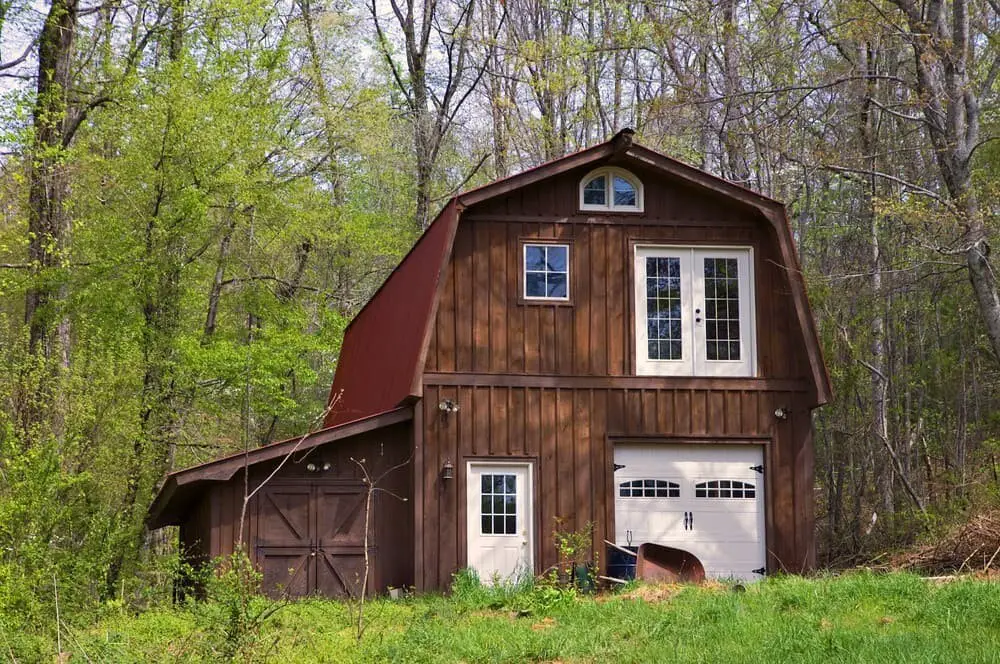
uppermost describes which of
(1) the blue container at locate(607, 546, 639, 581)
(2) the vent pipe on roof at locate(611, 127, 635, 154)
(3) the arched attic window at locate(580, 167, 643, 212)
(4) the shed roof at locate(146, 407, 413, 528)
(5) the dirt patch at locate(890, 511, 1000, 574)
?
(2) the vent pipe on roof at locate(611, 127, 635, 154)

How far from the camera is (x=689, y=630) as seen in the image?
1015 centimetres

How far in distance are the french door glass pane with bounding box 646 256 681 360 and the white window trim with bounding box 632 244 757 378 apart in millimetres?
56

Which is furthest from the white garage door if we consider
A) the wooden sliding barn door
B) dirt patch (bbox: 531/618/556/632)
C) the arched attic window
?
dirt patch (bbox: 531/618/556/632)

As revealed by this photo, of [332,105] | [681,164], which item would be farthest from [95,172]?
[681,164]

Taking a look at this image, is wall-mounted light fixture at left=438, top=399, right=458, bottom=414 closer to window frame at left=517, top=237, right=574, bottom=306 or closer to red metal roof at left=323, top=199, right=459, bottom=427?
red metal roof at left=323, top=199, right=459, bottom=427

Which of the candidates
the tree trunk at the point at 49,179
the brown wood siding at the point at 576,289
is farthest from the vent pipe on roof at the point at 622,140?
the tree trunk at the point at 49,179

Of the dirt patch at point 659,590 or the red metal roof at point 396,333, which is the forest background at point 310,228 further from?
the dirt patch at point 659,590

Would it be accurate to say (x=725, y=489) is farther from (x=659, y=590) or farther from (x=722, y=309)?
(x=659, y=590)

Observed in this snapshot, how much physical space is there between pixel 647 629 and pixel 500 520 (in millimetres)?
4802

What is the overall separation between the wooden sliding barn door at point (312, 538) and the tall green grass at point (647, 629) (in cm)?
254

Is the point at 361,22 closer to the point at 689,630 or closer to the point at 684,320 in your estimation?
the point at 684,320

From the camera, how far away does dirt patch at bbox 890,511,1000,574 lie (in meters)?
13.2

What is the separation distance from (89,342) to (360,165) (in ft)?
41.2

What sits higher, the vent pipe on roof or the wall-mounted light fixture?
the vent pipe on roof
